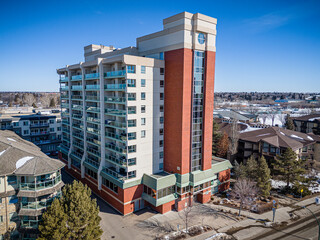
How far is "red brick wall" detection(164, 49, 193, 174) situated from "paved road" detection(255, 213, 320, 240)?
14014mm

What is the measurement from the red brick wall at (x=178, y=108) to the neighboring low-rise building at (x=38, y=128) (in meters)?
42.3

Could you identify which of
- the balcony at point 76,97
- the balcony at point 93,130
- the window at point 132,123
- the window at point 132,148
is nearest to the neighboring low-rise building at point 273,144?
the window at point 132,148

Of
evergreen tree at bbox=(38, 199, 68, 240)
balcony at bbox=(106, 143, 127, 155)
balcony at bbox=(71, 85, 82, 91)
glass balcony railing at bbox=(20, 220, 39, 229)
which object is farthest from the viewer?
balcony at bbox=(71, 85, 82, 91)

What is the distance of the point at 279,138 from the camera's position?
50.0 m

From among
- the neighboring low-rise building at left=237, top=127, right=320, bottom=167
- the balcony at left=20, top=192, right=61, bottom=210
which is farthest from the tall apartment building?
the neighboring low-rise building at left=237, top=127, right=320, bottom=167

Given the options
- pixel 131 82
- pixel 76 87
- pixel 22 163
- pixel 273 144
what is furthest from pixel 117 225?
pixel 273 144

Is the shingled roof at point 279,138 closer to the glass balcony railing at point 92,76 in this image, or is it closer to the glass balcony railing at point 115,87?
the glass balcony railing at point 115,87

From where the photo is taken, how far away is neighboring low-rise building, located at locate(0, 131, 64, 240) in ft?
73.2

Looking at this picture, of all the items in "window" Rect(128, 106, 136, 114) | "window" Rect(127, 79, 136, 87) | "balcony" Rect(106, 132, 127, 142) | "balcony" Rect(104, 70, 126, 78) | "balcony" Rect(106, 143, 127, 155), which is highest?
"balcony" Rect(104, 70, 126, 78)

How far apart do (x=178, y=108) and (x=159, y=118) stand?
379 cm

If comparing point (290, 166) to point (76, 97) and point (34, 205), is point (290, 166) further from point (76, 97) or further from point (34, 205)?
point (76, 97)

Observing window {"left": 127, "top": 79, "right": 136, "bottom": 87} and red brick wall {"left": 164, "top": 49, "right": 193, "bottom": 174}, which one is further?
red brick wall {"left": 164, "top": 49, "right": 193, "bottom": 174}

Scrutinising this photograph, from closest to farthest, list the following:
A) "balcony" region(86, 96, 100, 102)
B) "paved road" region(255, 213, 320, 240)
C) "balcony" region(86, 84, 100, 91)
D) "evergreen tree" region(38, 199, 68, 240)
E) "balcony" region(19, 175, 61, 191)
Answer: "evergreen tree" region(38, 199, 68, 240) → "balcony" region(19, 175, 61, 191) → "paved road" region(255, 213, 320, 240) → "balcony" region(86, 84, 100, 91) → "balcony" region(86, 96, 100, 102)

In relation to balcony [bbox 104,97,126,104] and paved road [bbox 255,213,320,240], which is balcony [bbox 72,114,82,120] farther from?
paved road [bbox 255,213,320,240]
